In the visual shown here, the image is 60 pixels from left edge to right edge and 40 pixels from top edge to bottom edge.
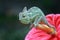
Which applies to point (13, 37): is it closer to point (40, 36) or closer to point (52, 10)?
point (52, 10)

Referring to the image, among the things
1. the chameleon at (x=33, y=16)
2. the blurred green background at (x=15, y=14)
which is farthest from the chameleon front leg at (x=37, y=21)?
the blurred green background at (x=15, y=14)

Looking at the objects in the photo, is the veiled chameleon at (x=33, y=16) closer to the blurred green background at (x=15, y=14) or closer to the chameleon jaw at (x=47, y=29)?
the chameleon jaw at (x=47, y=29)

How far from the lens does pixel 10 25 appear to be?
2.51 meters

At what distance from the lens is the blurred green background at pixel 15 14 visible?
92.0 inches

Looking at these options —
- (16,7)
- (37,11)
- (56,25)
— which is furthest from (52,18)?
(16,7)

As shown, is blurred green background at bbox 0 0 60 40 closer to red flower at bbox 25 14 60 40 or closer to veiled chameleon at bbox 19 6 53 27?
red flower at bbox 25 14 60 40

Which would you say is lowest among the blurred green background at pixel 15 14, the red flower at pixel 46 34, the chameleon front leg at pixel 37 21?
the blurred green background at pixel 15 14

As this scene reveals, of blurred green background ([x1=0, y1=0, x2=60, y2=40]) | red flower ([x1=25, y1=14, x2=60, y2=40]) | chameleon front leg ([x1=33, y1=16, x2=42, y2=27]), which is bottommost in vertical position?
blurred green background ([x1=0, y1=0, x2=60, y2=40])

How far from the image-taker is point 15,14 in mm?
2414

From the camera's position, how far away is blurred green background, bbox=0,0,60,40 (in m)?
2.34

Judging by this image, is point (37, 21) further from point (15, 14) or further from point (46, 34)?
point (15, 14)

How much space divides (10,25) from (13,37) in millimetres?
221

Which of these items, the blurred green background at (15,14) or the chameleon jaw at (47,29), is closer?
the chameleon jaw at (47,29)

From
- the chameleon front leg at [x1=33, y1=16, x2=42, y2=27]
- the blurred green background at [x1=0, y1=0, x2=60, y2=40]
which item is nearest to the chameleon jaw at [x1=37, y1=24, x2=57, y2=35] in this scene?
the chameleon front leg at [x1=33, y1=16, x2=42, y2=27]
